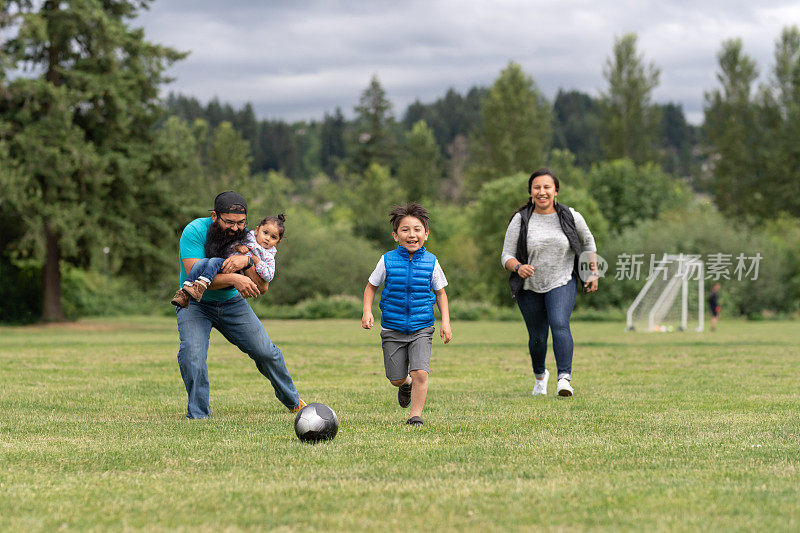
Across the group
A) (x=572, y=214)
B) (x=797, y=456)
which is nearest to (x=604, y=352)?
(x=572, y=214)

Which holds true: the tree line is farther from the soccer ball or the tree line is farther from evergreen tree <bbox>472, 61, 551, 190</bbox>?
the soccer ball

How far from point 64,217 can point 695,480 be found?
30128mm

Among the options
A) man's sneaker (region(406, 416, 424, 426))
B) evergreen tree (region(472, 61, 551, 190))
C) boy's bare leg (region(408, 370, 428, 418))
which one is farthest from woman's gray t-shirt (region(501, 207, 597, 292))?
evergreen tree (region(472, 61, 551, 190))

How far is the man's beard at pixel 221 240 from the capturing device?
8.05m

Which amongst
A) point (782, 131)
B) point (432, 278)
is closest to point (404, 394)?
point (432, 278)

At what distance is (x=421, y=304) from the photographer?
318 inches

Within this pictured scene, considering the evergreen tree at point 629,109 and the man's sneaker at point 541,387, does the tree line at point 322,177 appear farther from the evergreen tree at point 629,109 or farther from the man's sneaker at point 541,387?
the man's sneaker at point 541,387

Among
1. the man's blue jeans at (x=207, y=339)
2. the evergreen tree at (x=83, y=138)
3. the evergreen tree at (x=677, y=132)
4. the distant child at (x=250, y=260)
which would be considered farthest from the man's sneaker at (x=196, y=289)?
the evergreen tree at (x=677, y=132)

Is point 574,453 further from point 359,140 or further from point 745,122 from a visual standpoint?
point 359,140

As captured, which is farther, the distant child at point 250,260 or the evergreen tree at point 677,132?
the evergreen tree at point 677,132

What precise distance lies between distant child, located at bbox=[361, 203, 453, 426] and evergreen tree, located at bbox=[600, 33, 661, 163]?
247 feet

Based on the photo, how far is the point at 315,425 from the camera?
22.5 feet

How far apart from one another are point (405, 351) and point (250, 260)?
1.57 meters

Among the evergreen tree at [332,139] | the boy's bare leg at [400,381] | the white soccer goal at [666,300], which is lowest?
the white soccer goal at [666,300]
